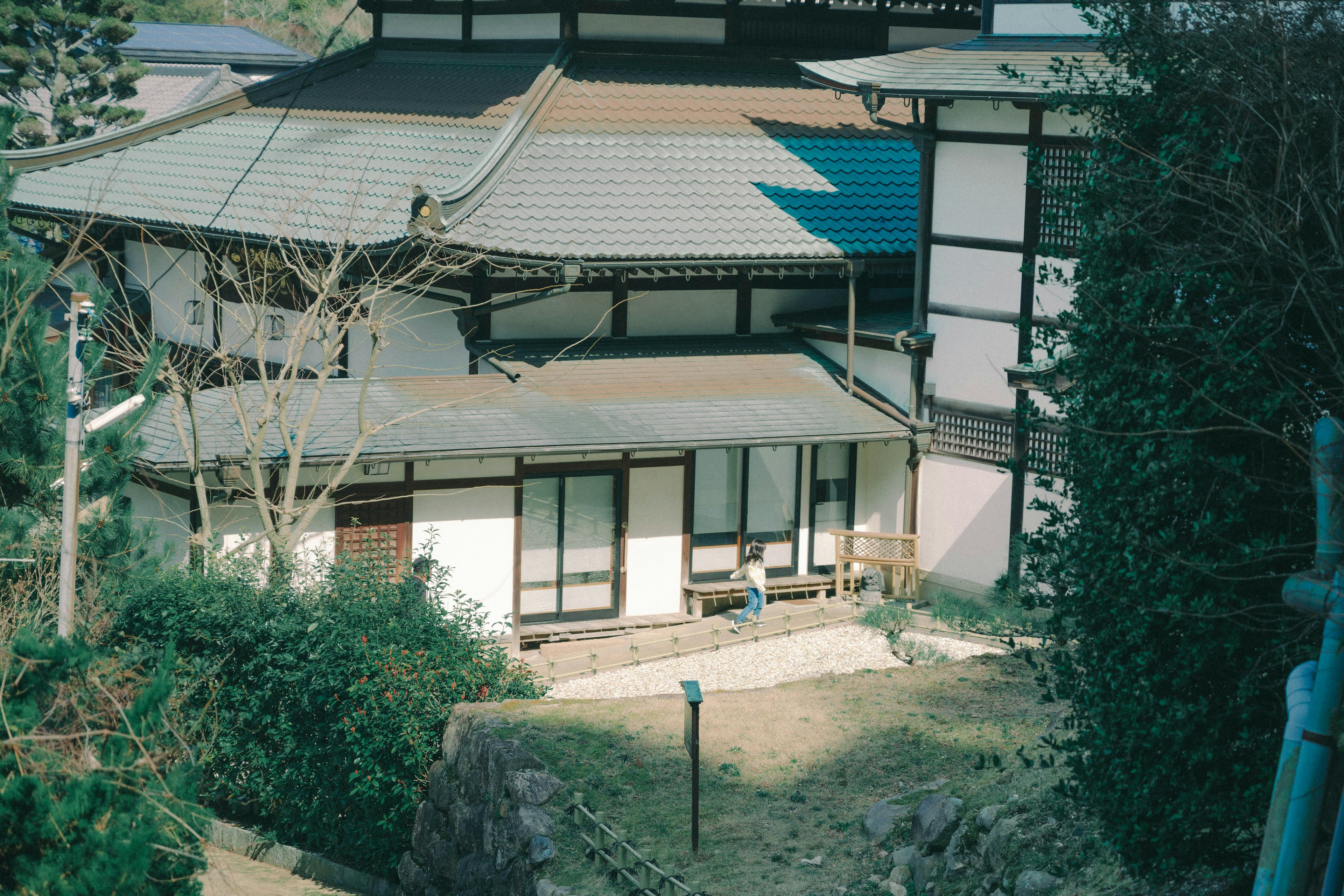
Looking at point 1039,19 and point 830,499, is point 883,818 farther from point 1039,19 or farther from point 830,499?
point 1039,19

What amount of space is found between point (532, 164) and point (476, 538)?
4.89m

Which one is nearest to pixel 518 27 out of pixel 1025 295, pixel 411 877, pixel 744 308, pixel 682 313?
pixel 682 313

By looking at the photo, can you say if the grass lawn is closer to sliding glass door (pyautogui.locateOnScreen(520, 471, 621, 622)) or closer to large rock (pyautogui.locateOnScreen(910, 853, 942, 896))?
large rock (pyautogui.locateOnScreen(910, 853, 942, 896))

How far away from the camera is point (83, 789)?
564 cm

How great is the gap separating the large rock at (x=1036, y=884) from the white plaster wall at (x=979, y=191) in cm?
975

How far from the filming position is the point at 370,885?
39.5 ft

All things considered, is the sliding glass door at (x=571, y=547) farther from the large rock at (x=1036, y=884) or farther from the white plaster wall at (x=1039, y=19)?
the large rock at (x=1036, y=884)

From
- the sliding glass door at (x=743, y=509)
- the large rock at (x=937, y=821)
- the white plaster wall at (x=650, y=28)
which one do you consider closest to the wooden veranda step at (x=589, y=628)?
the sliding glass door at (x=743, y=509)

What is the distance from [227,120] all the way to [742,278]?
9230 mm

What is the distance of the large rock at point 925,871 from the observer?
8625 millimetres

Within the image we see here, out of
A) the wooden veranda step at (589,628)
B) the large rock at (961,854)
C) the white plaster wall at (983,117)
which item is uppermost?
the white plaster wall at (983,117)

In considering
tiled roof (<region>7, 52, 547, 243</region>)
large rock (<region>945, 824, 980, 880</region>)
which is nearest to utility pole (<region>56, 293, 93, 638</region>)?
tiled roof (<region>7, 52, 547, 243</region>)

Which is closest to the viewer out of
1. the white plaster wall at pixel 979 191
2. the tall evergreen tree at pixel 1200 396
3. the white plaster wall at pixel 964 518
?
the tall evergreen tree at pixel 1200 396

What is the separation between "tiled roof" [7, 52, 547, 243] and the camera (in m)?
16.8
